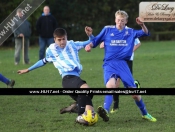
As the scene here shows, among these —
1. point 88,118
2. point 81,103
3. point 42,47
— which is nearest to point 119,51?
point 81,103

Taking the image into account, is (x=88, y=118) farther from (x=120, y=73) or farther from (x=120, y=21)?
(x=120, y=21)

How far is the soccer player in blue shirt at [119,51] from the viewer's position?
8641 millimetres

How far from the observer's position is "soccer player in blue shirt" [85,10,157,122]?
8641 millimetres

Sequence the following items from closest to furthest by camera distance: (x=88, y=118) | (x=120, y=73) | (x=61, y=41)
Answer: (x=88, y=118) → (x=61, y=41) → (x=120, y=73)

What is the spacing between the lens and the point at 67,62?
332 inches

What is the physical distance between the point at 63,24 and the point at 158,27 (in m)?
7.45

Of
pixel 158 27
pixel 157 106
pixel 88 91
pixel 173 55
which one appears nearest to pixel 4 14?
pixel 158 27

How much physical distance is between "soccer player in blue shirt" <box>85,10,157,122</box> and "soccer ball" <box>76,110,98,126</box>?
24.2 inches

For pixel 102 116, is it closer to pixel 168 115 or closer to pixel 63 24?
pixel 168 115

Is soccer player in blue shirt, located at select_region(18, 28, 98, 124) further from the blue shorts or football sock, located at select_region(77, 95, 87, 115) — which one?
the blue shorts

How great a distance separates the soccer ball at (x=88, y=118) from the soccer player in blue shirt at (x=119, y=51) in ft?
2.02

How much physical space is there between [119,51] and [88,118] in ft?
4.64

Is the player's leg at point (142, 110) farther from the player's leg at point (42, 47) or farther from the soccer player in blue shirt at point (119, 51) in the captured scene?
the player's leg at point (42, 47)

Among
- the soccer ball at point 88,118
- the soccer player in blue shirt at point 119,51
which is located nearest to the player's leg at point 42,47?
the soccer player in blue shirt at point 119,51
